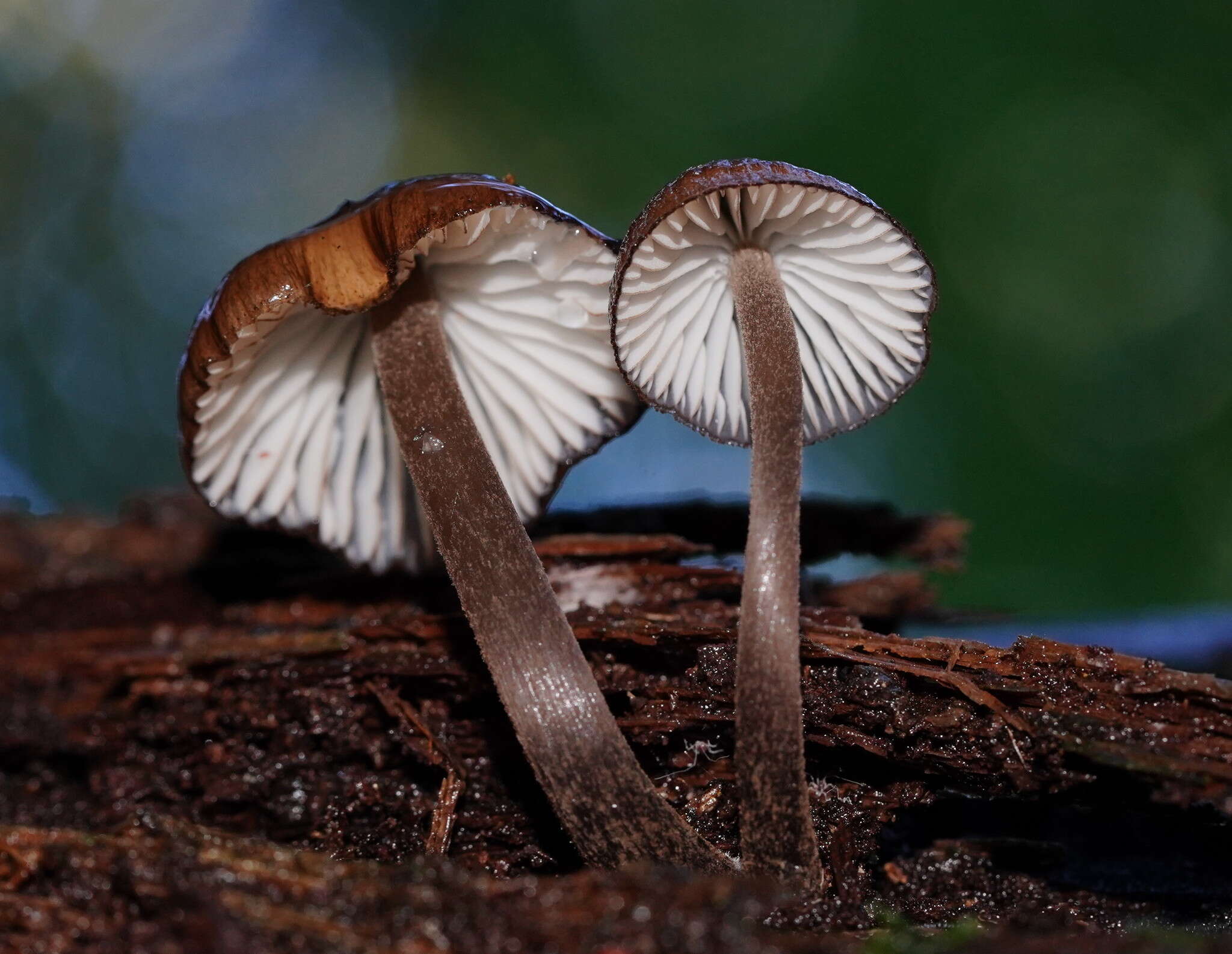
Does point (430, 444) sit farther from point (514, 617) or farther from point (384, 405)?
point (384, 405)

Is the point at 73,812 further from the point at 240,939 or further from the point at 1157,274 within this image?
the point at 1157,274

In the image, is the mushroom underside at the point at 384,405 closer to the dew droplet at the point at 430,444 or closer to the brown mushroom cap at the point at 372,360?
the brown mushroom cap at the point at 372,360

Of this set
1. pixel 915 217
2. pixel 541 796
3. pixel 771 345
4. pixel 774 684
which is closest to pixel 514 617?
pixel 541 796

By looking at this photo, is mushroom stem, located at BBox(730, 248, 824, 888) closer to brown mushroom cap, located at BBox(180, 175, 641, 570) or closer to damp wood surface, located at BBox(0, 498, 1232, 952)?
damp wood surface, located at BBox(0, 498, 1232, 952)

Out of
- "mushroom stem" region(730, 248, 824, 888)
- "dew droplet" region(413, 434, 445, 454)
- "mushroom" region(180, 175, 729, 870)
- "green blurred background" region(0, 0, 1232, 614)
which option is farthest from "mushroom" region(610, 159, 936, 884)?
"green blurred background" region(0, 0, 1232, 614)

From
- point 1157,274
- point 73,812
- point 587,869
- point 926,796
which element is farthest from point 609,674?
point 1157,274

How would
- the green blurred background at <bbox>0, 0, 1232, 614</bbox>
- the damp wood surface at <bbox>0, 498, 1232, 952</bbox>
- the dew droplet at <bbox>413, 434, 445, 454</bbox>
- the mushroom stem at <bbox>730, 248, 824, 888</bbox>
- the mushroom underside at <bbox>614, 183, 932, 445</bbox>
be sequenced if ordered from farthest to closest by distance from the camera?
the green blurred background at <bbox>0, 0, 1232, 614</bbox>, the dew droplet at <bbox>413, 434, 445, 454</bbox>, the mushroom underside at <bbox>614, 183, 932, 445</bbox>, the mushroom stem at <bbox>730, 248, 824, 888</bbox>, the damp wood surface at <bbox>0, 498, 1232, 952</bbox>
